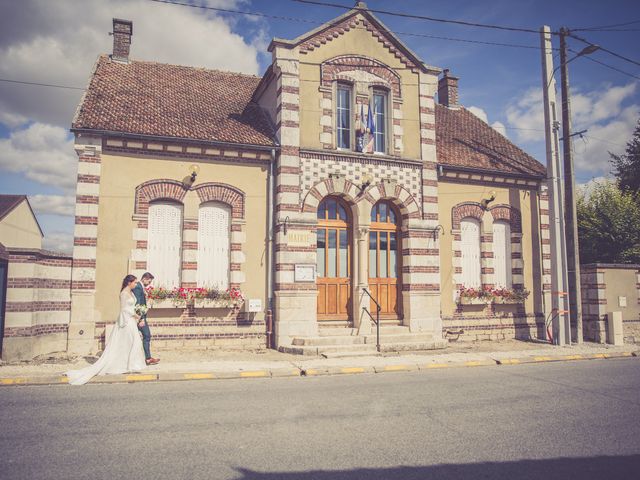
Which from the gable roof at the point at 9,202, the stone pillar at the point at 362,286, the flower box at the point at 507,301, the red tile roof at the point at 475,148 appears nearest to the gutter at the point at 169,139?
the stone pillar at the point at 362,286

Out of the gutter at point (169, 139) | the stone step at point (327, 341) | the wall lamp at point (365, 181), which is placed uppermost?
the gutter at point (169, 139)

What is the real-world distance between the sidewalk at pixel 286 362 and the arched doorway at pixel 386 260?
1963 millimetres

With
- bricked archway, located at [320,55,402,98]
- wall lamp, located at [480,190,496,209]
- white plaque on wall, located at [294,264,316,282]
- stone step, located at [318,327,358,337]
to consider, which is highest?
bricked archway, located at [320,55,402,98]

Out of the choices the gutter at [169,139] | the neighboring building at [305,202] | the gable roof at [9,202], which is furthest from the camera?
the gable roof at [9,202]

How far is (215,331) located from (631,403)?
872 cm

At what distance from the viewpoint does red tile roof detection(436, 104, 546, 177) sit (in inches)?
591

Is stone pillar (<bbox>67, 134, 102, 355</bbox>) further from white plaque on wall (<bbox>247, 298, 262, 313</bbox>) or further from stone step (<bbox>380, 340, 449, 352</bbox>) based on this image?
stone step (<bbox>380, 340, 449, 352</bbox>)

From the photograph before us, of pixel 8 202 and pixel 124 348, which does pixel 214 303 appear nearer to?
pixel 124 348

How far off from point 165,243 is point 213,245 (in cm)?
118

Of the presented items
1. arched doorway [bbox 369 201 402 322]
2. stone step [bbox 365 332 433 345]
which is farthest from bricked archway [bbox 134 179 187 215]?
stone step [bbox 365 332 433 345]

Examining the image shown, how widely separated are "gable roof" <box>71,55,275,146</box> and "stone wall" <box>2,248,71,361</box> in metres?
3.27

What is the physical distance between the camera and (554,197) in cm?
1424

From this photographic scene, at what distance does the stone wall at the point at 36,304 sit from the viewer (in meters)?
9.74

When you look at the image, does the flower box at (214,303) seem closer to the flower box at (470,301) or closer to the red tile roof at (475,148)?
the flower box at (470,301)
